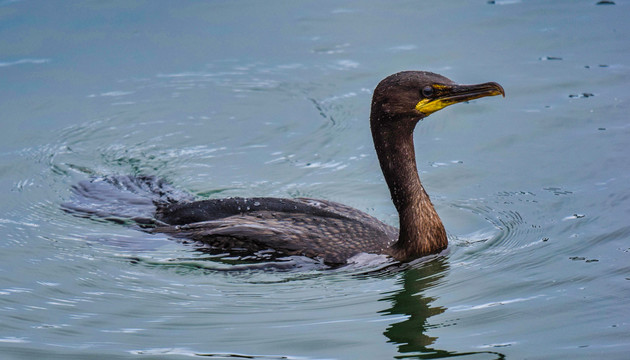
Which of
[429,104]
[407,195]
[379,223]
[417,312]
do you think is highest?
[429,104]

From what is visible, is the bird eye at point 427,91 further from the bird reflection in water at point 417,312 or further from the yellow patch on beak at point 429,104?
the bird reflection in water at point 417,312

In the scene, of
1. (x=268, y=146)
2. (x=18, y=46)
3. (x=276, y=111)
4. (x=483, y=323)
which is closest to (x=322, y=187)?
(x=268, y=146)

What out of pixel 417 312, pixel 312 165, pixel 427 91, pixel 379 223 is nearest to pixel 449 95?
pixel 427 91

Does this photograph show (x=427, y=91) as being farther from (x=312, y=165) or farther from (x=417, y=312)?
(x=312, y=165)

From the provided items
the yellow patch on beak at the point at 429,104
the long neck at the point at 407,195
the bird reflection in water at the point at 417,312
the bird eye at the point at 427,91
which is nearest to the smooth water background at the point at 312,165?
the bird reflection in water at the point at 417,312

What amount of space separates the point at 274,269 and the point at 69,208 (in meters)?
2.14

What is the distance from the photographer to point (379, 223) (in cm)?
758

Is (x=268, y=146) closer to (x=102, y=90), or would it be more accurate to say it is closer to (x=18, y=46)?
(x=102, y=90)

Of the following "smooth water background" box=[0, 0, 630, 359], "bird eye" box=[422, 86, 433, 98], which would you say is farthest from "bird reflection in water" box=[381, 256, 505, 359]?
"bird eye" box=[422, 86, 433, 98]

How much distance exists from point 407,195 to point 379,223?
47cm

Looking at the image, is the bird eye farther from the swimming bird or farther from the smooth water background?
the smooth water background

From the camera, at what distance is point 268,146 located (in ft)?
31.0

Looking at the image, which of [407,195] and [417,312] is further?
[407,195]

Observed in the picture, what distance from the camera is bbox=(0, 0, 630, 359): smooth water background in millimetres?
5992
